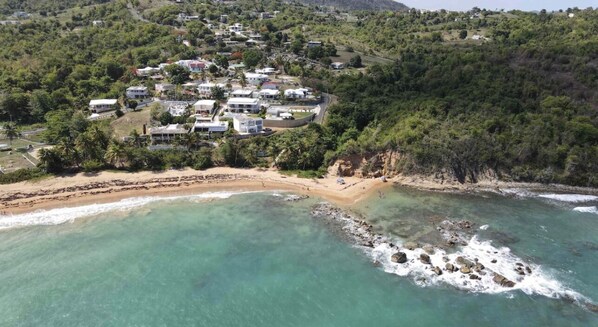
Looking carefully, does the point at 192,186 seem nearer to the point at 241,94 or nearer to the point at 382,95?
the point at 241,94

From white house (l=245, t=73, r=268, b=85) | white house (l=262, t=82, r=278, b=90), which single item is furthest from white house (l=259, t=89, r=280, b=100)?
white house (l=245, t=73, r=268, b=85)

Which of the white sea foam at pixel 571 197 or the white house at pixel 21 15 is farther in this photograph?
the white house at pixel 21 15

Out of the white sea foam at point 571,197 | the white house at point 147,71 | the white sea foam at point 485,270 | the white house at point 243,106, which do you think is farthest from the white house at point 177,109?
the white sea foam at point 571,197

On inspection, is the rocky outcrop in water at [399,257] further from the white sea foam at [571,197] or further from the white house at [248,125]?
the white house at [248,125]

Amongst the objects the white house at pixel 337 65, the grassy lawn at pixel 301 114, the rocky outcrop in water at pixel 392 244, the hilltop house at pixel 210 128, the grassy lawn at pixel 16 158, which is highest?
Answer: the white house at pixel 337 65

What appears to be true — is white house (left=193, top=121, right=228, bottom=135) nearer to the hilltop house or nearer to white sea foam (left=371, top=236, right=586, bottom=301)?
the hilltop house

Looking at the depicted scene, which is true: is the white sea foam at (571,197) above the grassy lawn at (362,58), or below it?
below

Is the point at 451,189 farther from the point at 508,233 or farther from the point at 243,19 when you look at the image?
the point at 243,19

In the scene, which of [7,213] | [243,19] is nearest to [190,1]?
[243,19]
